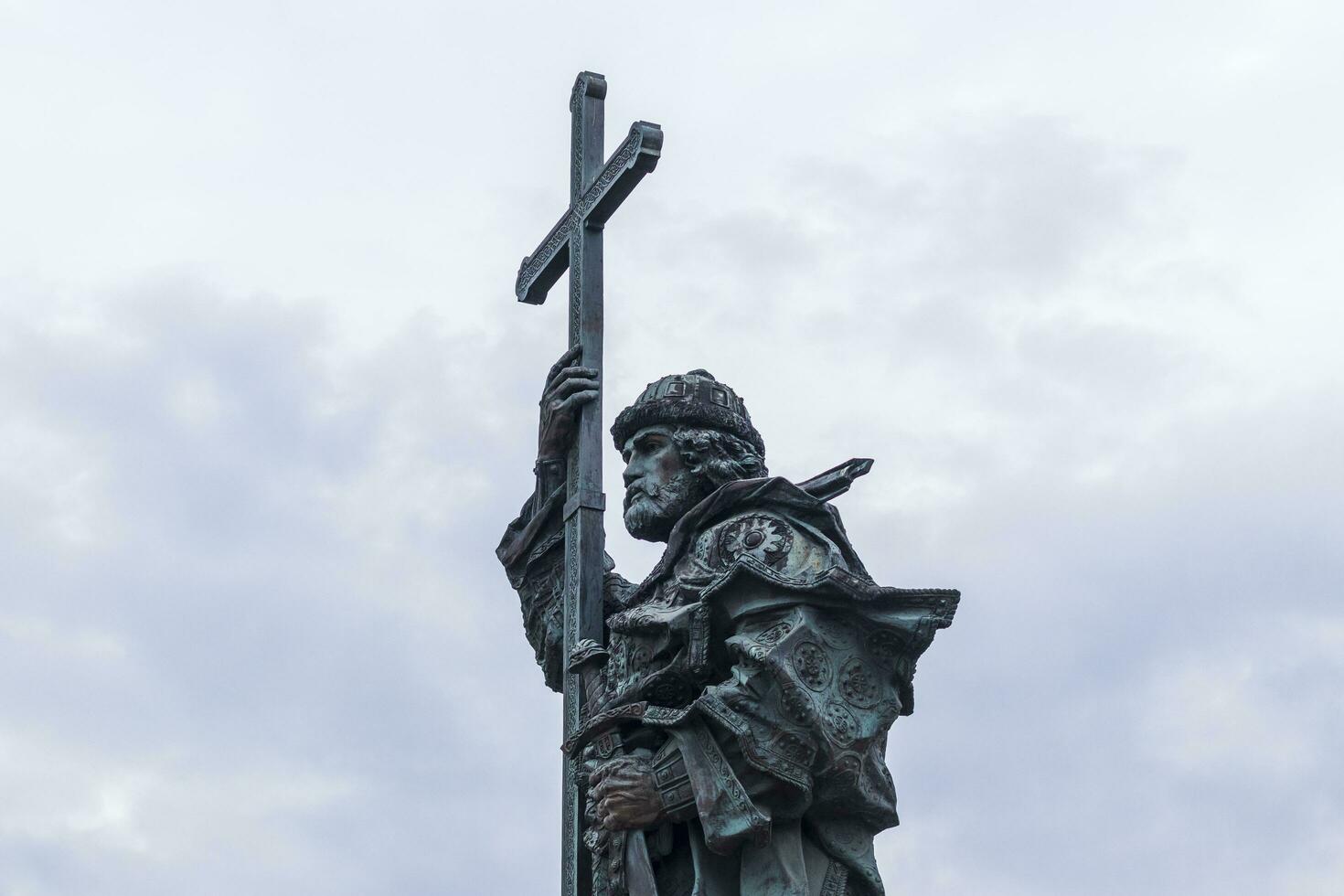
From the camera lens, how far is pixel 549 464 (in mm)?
12891

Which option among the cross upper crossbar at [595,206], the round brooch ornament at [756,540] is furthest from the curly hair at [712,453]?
the cross upper crossbar at [595,206]

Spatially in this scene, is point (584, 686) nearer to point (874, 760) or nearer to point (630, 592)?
point (630, 592)

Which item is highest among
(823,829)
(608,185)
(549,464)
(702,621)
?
(608,185)

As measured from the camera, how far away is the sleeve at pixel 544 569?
12.9 m

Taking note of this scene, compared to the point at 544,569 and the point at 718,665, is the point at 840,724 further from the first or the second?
the point at 544,569

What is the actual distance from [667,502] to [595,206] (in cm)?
171

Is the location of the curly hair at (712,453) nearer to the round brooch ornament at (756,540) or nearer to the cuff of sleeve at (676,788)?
the round brooch ornament at (756,540)

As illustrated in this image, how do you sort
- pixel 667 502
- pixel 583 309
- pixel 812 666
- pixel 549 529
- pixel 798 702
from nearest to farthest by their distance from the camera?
pixel 798 702 → pixel 812 666 → pixel 667 502 → pixel 583 309 → pixel 549 529

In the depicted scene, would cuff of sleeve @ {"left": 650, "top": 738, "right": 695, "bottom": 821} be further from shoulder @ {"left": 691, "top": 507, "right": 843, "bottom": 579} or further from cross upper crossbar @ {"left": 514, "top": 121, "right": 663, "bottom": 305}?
cross upper crossbar @ {"left": 514, "top": 121, "right": 663, "bottom": 305}

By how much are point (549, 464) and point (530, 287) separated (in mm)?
1263

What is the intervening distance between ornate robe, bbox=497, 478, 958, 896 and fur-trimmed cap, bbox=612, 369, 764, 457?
2.21 feet

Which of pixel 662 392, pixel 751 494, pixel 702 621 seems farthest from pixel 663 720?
pixel 662 392

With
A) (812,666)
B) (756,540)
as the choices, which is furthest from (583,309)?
(812,666)

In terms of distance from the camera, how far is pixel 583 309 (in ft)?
42.1
